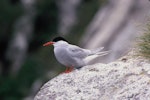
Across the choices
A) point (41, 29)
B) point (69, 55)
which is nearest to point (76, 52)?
point (69, 55)

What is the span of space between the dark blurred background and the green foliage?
49.2ft

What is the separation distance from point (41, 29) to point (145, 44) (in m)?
33.4

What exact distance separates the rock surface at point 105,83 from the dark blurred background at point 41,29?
14764 millimetres

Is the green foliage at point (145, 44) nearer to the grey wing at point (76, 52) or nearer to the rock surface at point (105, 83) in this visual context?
the rock surface at point (105, 83)

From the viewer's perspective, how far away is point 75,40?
129 feet

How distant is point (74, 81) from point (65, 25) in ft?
124

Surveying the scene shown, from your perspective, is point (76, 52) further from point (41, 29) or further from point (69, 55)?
point (41, 29)

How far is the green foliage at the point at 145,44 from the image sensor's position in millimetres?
11125

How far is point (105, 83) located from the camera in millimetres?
11055

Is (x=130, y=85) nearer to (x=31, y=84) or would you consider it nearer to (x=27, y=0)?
(x=31, y=84)

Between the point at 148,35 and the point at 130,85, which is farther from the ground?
the point at 148,35

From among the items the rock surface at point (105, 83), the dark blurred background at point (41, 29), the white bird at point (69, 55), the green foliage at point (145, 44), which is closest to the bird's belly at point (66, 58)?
the white bird at point (69, 55)

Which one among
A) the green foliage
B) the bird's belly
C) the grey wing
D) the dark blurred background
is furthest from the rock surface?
the dark blurred background

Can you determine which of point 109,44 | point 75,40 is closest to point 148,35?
point 109,44
